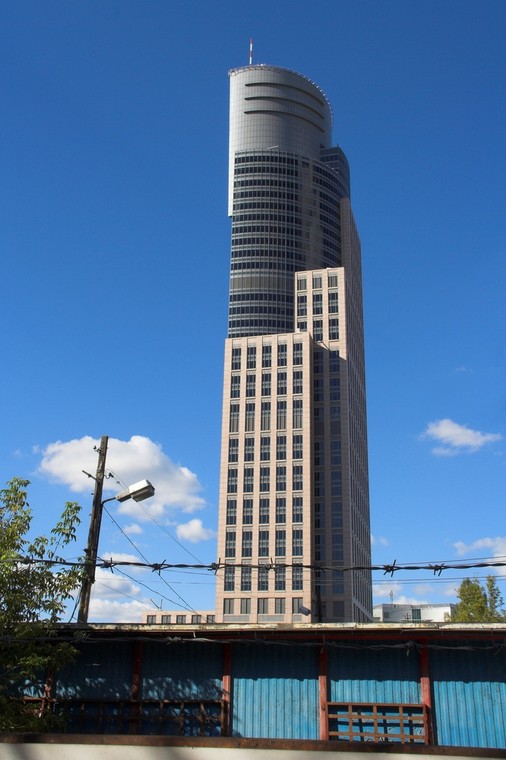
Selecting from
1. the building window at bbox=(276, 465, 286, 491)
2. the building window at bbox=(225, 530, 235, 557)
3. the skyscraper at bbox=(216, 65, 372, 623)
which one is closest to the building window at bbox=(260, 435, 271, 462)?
the skyscraper at bbox=(216, 65, 372, 623)

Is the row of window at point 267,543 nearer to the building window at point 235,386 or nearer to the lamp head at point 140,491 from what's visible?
the building window at point 235,386

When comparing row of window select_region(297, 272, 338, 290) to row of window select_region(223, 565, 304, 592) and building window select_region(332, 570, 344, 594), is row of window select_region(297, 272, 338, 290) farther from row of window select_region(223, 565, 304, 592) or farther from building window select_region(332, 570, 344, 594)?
row of window select_region(223, 565, 304, 592)

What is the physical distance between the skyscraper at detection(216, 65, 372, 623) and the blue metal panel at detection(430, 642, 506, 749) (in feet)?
306

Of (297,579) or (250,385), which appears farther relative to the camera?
(250,385)

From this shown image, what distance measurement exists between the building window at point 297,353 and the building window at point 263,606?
46269 mm

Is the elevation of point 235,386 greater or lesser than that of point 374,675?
greater

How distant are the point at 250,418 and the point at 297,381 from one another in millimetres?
11876

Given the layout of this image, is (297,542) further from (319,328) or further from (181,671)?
(181,671)

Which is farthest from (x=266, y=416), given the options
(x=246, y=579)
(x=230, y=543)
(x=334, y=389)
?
(x=246, y=579)

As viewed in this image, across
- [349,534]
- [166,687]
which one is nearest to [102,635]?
[166,687]

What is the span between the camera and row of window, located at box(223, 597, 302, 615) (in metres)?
120

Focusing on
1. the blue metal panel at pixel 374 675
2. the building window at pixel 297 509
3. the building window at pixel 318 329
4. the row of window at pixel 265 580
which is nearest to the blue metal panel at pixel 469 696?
the blue metal panel at pixel 374 675

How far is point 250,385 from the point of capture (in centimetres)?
14200

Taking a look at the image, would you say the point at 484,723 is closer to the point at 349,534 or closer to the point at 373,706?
the point at 373,706
